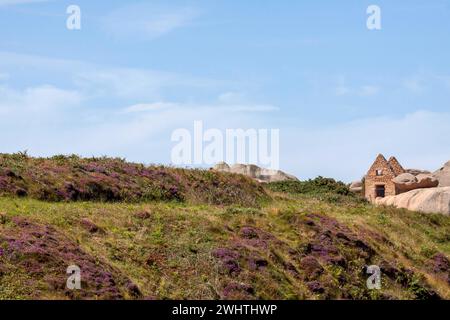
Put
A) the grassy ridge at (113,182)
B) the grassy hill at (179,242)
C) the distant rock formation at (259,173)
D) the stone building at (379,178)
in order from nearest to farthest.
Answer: the grassy hill at (179,242)
the grassy ridge at (113,182)
the stone building at (379,178)
the distant rock formation at (259,173)

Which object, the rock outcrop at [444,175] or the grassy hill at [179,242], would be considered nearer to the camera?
the grassy hill at [179,242]

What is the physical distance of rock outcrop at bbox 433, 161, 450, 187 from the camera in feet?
268

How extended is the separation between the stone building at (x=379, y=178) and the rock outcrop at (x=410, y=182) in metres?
1.36

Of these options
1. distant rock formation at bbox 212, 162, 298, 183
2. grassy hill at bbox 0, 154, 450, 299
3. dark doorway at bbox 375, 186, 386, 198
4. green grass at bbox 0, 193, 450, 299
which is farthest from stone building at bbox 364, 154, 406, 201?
green grass at bbox 0, 193, 450, 299

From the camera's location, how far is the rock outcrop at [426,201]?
69.2 m

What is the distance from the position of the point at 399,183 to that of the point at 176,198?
30058mm

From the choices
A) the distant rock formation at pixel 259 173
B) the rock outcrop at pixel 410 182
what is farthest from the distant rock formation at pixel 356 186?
the rock outcrop at pixel 410 182

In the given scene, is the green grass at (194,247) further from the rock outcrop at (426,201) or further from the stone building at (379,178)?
the stone building at (379,178)

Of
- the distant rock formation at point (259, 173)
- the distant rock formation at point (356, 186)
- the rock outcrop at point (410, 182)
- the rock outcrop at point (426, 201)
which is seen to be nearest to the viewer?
the rock outcrop at point (426, 201)

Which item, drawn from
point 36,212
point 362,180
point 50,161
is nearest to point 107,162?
point 50,161

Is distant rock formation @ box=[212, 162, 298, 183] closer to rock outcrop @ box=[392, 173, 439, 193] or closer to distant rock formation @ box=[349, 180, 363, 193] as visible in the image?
distant rock formation @ box=[349, 180, 363, 193]

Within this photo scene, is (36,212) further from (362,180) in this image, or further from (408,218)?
(362,180)

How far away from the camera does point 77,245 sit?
125 ft

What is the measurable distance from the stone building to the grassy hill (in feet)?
61.6
